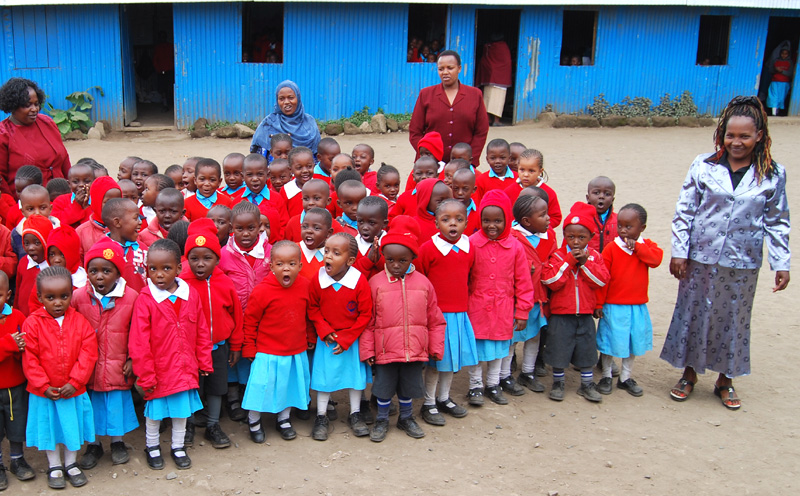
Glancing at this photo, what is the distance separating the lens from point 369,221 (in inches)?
169

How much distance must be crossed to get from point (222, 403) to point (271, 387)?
0.61 metres

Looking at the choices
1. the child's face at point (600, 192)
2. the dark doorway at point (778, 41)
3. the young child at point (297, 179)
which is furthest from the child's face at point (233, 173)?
the dark doorway at point (778, 41)

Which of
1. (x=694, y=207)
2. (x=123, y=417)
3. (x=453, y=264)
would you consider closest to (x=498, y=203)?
(x=453, y=264)

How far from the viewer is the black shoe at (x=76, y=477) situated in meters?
3.55

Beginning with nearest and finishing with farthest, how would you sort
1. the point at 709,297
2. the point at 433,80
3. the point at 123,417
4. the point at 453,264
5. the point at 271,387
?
the point at 123,417 < the point at 271,387 < the point at 453,264 < the point at 709,297 < the point at 433,80

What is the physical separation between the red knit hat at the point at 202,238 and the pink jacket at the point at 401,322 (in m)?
0.88

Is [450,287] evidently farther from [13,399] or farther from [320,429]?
[13,399]

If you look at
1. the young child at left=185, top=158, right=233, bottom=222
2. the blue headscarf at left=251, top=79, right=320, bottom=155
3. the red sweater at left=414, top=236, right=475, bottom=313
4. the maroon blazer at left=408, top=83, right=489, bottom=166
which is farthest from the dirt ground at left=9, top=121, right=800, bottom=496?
the blue headscarf at left=251, top=79, right=320, bottom=155

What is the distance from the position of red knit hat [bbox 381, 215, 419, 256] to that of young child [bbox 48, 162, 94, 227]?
209cm

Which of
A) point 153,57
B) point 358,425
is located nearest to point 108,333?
point 358,425

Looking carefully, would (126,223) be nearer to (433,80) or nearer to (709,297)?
(709,297)

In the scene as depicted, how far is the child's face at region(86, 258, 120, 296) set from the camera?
358 cm

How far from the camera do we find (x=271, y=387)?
3971mm

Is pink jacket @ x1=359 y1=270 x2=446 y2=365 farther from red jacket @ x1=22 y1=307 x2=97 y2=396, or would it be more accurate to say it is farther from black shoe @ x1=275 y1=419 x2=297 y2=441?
red jacket @ x1=22 y1=307 x2=97 y2=396
